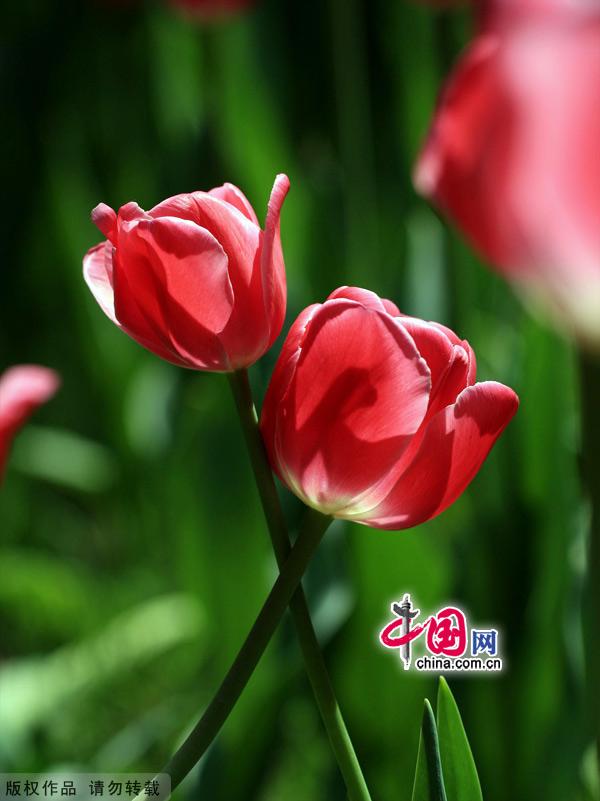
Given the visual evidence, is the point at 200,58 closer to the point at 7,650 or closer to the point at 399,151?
the point at 399,151

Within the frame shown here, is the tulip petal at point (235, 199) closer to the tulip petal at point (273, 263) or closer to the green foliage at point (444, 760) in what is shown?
the tulip petal at point (273, 263)

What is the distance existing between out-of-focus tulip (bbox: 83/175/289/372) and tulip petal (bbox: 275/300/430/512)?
17mm

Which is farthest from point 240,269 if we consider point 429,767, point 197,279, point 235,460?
point 235,460

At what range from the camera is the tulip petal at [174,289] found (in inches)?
10.4

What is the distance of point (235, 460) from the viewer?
798 mm

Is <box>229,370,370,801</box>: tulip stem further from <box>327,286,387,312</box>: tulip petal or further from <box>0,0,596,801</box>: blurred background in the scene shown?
<box>0,0,596,801</box>: blurred background

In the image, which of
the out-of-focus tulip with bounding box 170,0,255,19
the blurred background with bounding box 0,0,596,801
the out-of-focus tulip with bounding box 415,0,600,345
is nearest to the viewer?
the out-of-focus tulip with bounding box 415,0,600,345

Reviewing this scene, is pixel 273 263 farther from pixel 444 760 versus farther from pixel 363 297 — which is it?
pixel 444 760

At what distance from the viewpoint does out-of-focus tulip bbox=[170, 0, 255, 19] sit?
1083mm

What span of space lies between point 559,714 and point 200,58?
90 centimetres

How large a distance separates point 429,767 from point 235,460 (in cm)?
53

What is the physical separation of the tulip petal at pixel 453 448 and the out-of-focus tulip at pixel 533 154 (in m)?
0.06

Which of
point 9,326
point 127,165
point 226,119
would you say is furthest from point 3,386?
point 9,326

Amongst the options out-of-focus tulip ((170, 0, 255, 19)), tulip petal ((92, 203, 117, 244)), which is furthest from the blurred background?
tulip petal ((92, 203, 117, 244))
